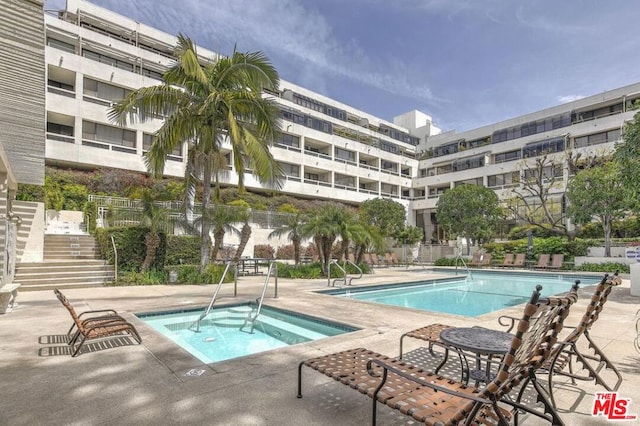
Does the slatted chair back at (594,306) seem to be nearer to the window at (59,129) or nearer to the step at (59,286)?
the step at (59,286)

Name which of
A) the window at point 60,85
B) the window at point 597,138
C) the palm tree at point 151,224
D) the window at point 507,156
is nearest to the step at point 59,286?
the palm tree at point 151,224

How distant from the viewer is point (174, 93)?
1280cm

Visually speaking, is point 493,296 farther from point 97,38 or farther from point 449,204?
point 97,38

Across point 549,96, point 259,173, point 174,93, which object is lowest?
point 259,173

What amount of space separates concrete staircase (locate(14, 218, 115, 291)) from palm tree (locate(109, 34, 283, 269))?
12.0 feet

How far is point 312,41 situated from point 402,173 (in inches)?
1358

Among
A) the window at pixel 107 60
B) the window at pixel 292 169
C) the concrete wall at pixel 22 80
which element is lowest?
the concrete wall at pixel 22 80

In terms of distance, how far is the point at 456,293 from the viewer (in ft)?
45.5

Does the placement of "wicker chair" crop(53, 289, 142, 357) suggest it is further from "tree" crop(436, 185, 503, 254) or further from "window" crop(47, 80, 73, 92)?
"window" crop(47, 80, 73, 92)

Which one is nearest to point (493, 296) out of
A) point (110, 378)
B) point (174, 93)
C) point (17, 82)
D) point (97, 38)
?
point (110, 378)

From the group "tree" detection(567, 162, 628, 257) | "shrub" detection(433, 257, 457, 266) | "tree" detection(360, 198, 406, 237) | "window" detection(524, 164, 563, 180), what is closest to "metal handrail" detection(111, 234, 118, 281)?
"tree" detection(360, 198, 406, 237)

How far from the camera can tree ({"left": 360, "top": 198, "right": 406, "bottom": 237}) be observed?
29.4m

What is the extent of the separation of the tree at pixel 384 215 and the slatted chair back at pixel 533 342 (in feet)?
88.0

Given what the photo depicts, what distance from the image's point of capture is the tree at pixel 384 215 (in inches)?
1159
